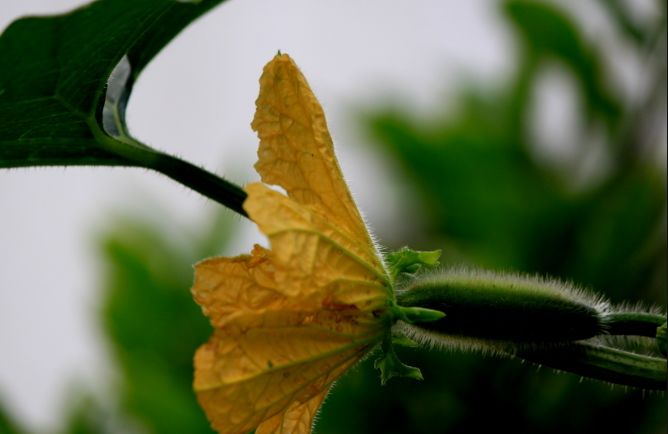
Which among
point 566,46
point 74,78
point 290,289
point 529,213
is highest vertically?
point 566,46

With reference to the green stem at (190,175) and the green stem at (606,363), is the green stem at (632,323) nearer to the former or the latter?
the green stem at (606,363)

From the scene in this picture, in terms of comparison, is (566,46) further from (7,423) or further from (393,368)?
(393,368)

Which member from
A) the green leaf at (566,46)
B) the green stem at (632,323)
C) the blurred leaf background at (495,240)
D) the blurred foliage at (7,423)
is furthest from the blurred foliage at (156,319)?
the green stem at (632,323)

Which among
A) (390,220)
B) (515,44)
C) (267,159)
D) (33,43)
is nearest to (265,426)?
(267,159)

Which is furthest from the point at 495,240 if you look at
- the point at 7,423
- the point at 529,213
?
the point at 7,423

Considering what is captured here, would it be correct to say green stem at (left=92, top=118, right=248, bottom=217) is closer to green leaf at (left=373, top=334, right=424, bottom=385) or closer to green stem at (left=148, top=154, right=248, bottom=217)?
green stem at (left=148, top=154, right=248, bottom=217)

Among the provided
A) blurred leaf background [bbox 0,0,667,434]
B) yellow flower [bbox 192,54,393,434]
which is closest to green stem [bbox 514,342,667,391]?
yellow flower [bbox 192,54,393,434]
